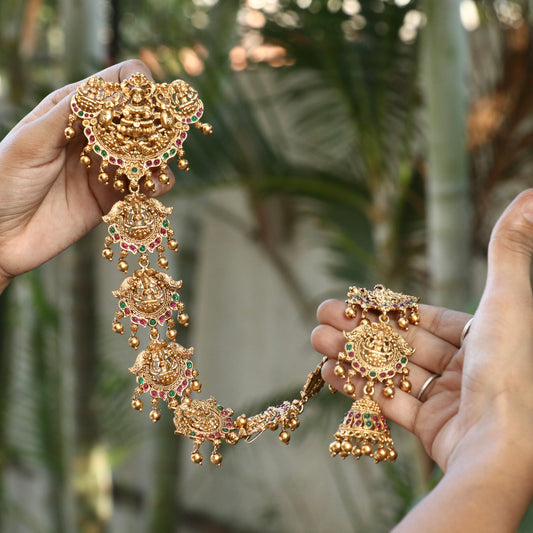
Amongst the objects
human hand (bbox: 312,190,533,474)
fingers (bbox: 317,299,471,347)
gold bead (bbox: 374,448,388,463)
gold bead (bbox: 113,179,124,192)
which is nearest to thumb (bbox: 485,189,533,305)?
human hand (bbox: 312,190,533,474)

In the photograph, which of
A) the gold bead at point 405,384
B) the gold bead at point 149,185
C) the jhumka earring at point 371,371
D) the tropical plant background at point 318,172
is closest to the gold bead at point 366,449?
the jhumka earring at point 371,371

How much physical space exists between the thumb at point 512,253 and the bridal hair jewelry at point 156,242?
204mm

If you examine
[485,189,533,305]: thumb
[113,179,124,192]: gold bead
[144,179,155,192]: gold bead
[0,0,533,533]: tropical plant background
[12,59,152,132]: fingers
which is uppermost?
[12,59,152,132]: fingers

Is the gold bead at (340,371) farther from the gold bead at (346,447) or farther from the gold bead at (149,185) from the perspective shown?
the gold bead at (149,185)

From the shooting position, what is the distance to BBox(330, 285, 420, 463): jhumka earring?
1.05 m

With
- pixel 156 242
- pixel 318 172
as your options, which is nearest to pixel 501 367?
pixel 156 242

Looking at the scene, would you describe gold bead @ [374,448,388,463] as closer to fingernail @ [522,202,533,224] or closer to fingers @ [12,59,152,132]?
fingernail @ [522,202,533,224]

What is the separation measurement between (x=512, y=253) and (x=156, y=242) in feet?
1.79

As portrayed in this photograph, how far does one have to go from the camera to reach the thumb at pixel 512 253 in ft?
2.90

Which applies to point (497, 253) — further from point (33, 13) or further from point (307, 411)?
point (33, 13)

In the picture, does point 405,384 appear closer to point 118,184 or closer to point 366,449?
point 366,449

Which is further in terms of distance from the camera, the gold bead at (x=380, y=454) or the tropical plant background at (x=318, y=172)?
the tropical plant background at (x=318, y=172)

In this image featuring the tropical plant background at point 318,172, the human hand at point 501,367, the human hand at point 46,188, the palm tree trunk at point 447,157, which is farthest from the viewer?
the tropical plant background at point 318,172

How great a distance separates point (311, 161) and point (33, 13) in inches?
53.0
